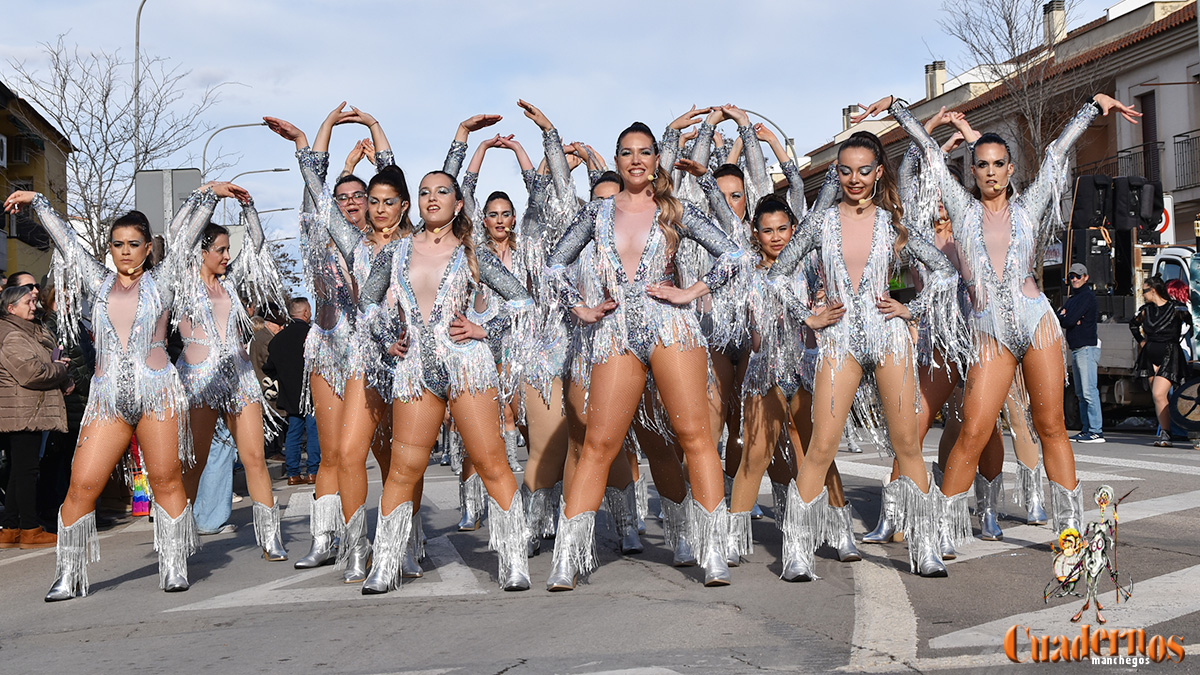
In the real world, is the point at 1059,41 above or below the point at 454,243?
above

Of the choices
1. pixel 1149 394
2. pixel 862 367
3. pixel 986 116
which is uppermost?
pixel 986 116

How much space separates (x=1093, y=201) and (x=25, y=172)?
129 ft

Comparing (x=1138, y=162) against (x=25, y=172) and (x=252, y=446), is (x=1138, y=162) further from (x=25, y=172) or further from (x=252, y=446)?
(x=25, y=172)

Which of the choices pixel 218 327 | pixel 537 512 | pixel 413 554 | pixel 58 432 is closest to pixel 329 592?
pixel 413 554

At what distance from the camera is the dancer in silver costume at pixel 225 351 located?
6977 millimetres

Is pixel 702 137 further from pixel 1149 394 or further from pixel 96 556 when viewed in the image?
pixel 1149 394

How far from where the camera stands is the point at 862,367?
231 inches

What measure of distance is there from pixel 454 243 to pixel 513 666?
2.38 m

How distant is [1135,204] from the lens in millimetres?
14484

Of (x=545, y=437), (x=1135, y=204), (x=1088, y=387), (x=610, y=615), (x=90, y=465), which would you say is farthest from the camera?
(x=1135, y=204)

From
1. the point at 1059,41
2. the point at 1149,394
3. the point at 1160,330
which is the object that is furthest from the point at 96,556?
the point at 1059,41

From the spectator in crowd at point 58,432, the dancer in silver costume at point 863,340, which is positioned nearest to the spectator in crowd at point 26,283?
the spectator in crowd at point 58,432

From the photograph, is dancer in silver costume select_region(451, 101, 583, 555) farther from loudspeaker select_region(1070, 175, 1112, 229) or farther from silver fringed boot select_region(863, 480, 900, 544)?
loudspeaker select_region(1070, 175, 1112, 229)

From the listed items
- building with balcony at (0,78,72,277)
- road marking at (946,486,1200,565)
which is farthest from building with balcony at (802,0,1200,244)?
building with balcony at (0,78,72,277)
